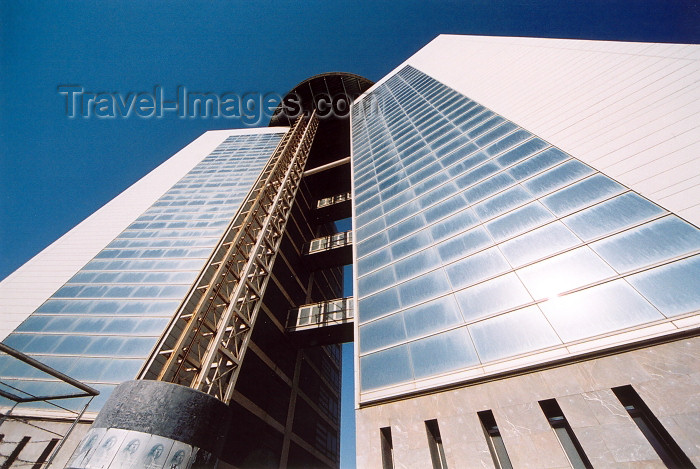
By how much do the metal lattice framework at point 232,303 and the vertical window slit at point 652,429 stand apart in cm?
1275

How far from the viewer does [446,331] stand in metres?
9.72

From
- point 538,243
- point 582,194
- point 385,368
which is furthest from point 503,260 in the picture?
point 385,368

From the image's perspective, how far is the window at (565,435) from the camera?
5875 millimetres

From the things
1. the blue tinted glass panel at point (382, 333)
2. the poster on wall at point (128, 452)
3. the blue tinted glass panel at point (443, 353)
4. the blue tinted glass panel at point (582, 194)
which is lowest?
the poster on wall at point (128, 452)

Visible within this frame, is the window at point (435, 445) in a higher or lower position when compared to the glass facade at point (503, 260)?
Answer: lower

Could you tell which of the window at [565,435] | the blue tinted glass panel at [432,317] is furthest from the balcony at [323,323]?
the window at [565,435]

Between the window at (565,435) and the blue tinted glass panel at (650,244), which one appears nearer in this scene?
the window at (565,435)

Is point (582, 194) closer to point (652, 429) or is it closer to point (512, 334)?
point (512, 334)

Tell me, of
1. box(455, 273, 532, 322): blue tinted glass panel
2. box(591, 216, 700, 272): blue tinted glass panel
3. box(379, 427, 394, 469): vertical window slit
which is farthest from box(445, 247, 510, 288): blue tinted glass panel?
box(379, 427, 394, 469): vertical window slit

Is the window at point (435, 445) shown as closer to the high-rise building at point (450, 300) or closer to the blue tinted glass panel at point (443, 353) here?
the high-rise building at point (450, 300)

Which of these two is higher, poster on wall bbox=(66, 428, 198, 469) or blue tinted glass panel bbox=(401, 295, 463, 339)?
blue tinted glass panel bbox=(401, 295, 463, 339)

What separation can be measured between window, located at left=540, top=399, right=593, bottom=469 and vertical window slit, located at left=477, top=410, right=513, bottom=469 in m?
1.24

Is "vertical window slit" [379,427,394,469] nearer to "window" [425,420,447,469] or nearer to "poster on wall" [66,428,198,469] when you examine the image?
"window" [425,420,447,469]

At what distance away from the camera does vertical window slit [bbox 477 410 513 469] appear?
6652 millimetres
